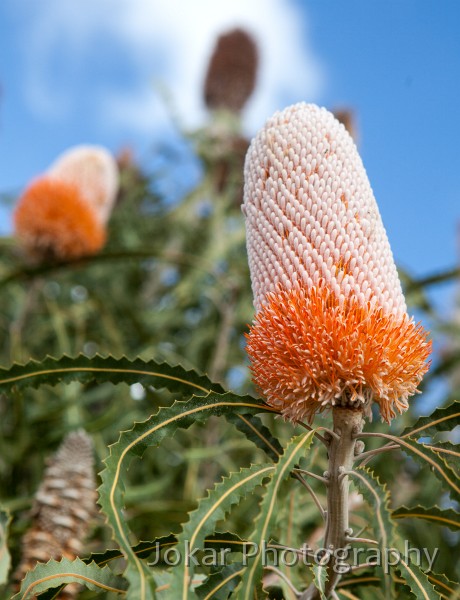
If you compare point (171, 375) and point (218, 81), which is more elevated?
point (218, 81)

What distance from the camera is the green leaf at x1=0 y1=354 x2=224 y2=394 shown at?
3.19 feet

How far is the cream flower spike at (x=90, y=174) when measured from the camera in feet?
9.21

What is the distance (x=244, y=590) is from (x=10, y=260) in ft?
9.48

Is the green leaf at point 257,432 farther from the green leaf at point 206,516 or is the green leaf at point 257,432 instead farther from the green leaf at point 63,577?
the green leaf at point 63,577

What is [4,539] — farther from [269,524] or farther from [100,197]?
[100,197]

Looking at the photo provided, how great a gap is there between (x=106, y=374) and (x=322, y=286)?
13.2 inches

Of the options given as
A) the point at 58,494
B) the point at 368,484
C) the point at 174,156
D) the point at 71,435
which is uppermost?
the point at 174,156

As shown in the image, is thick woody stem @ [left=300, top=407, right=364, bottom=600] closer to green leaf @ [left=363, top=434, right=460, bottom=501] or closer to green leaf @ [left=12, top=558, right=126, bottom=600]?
green leaf @ [left=363, top=434, right=460, bottom=501]

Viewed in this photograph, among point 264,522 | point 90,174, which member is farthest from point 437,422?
point 90,174

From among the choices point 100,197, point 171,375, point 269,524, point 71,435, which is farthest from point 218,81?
point 269,524

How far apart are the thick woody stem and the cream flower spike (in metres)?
1.99

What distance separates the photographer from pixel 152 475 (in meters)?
2.83

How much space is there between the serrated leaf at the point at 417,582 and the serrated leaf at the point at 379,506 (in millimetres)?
93

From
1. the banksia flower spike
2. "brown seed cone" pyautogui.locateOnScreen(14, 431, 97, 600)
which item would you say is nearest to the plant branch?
"brown seed cone" pyautogui.locateOnScreen(14, 431, 97, 600)
